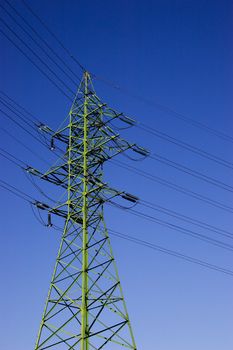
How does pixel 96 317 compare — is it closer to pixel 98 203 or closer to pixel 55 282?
pixel 55 282

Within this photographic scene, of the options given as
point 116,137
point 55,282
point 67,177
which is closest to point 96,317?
point 55,282

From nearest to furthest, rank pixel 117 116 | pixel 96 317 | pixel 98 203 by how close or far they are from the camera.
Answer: pixel 96 317 → pixel 98 203 → pixel 117 116

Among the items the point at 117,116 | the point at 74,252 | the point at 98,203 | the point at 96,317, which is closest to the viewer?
the point at 96,317

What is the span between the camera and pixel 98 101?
24.8 meters

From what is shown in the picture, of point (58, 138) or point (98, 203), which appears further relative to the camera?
point (58, 138)

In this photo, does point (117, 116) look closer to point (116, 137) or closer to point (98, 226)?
point (116, 137)

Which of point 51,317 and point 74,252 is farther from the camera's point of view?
point 74,252

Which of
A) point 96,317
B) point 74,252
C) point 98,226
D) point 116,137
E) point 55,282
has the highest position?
point 116,137

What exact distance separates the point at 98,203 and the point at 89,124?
4425 mm

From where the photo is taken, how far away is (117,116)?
23812mm

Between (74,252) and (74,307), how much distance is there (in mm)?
2424

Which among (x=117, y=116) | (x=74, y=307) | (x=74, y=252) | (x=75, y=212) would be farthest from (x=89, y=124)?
(x=74, y=307)

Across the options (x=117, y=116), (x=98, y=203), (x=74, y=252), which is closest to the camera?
(x=74, y=252)

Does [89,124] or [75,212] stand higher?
[89,124]
